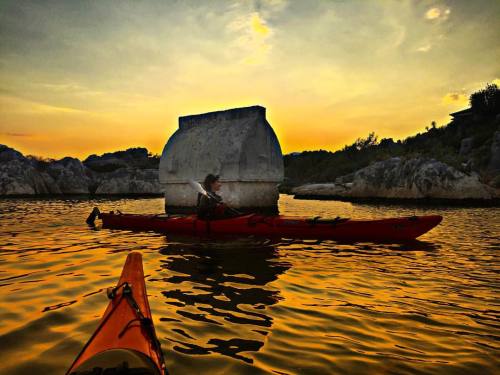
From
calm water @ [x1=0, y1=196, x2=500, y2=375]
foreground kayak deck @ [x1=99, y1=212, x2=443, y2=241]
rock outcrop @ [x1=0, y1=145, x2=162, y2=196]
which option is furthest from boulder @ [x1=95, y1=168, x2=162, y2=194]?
calm water @ [x1=0, y1=196, x2=500, y2=375]

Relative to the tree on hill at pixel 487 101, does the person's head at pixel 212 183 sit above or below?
below

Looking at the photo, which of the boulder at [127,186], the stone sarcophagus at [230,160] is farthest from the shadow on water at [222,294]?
the boulder at [127,186]

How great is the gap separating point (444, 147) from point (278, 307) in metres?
55.8

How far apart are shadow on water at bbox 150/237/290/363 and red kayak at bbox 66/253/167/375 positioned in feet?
2.79

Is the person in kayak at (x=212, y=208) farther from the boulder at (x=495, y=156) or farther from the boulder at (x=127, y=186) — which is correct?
the boulder at (x=495, y=156)

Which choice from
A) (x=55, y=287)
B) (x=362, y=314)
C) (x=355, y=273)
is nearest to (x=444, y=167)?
(x=355, y=273)

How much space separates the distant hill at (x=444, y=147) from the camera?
4034cm

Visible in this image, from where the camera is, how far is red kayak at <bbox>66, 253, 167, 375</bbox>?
223 centimetres

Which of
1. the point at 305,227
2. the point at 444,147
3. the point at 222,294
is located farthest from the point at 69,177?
the point at 444,147

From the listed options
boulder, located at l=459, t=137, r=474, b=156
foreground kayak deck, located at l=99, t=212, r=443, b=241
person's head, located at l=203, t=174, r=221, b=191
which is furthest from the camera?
boulder, located at l=459, t=137, r=474, b=156

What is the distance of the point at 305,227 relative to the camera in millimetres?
9820

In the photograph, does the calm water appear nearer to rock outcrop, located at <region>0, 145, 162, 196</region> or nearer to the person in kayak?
the person in kayak

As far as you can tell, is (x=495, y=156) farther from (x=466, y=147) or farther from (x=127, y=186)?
(x=127, y=186)

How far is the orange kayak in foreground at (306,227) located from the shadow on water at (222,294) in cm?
158
